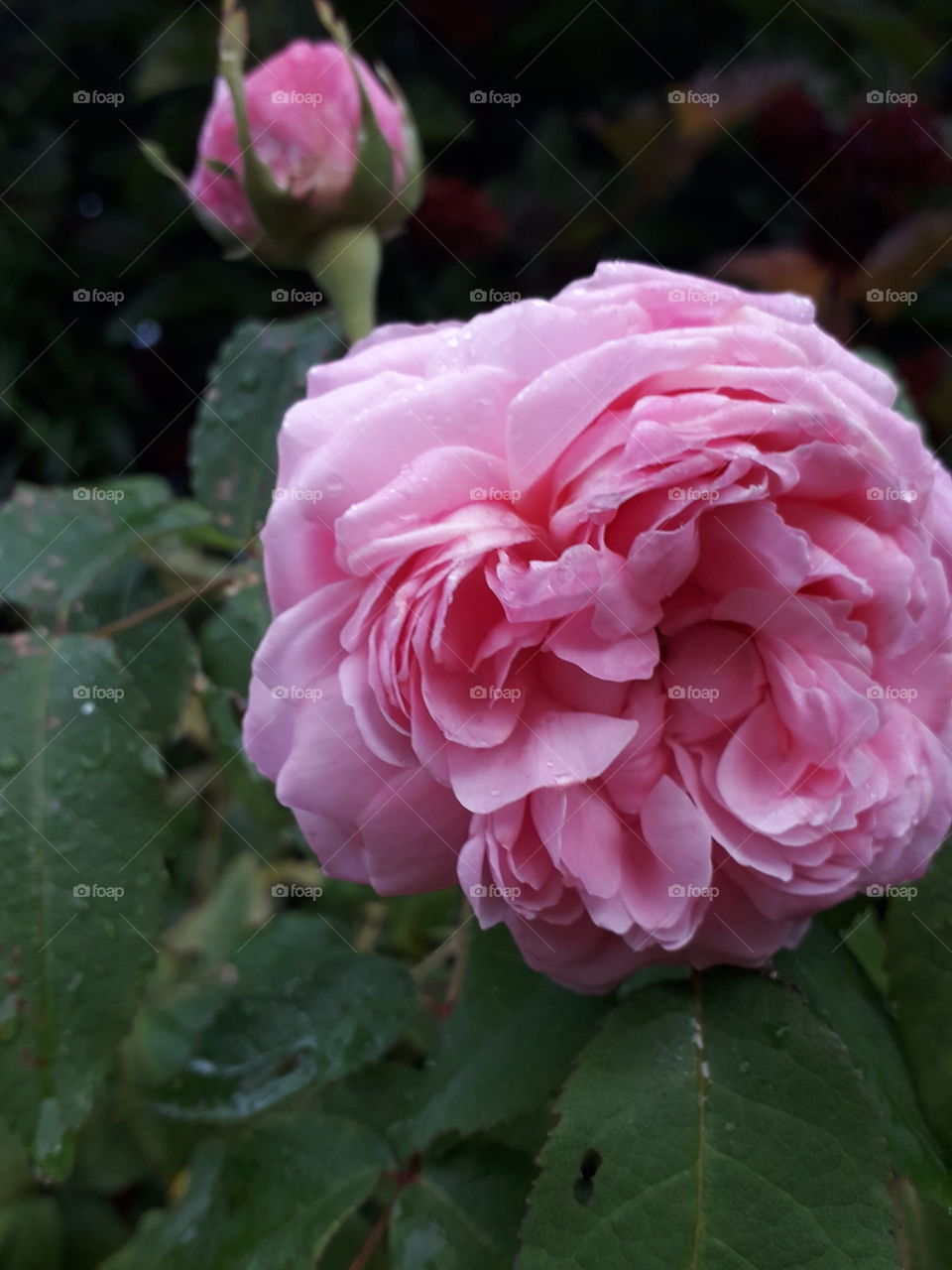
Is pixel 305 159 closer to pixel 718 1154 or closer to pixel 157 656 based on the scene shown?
pixel 157 656

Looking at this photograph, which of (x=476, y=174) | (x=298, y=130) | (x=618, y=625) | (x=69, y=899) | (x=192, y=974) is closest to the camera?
(x=618, y=625)

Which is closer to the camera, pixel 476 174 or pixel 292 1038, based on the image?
pixel 292 1038

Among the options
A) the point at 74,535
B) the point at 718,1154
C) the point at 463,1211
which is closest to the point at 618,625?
the point at 718,1154

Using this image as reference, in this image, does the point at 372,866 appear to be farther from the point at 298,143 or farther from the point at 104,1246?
the point at 104,1246

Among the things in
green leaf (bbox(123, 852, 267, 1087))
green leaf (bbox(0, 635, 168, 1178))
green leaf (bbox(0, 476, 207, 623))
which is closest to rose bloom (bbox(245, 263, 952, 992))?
green leaf (bbox(0, 635, 168, 1178))

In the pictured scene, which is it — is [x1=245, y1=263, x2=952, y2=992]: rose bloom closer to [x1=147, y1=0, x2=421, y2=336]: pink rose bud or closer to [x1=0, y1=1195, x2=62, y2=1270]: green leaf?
[x1=147, y1=0, x2=421, y2=336]: pink rose bud

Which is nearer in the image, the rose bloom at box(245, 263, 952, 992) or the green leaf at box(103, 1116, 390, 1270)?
the rose bloom at box(245, 263, 952, 992)

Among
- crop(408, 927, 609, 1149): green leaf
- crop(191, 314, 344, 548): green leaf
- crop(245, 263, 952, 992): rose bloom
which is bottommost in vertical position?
crop(408, 927, 609, 1149): green leaf
